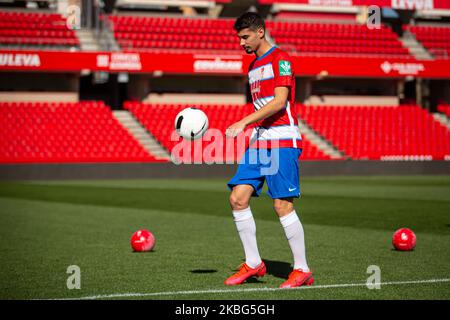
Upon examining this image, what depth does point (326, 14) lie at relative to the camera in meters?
45.3

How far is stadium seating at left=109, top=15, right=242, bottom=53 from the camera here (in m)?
35.6

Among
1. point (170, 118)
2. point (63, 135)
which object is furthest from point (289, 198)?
point (170, 118)

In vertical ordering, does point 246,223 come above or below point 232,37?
below

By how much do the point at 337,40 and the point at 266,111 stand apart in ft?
108

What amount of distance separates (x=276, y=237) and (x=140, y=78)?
83.9ft

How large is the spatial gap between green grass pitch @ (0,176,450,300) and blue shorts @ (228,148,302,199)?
0.87 m

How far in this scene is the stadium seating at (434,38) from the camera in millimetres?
38844

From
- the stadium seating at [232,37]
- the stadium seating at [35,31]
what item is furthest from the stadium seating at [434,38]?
the stadium seating at [35,31]

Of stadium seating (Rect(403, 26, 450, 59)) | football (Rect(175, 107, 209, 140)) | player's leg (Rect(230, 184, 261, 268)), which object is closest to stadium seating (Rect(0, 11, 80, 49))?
stadium seating (Rect(403, 26, 450, 59))

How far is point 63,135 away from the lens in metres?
31.1

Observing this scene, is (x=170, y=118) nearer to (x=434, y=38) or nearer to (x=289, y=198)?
(x=434, y=38)

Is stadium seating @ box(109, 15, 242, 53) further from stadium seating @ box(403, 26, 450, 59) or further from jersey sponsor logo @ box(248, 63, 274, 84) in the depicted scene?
jersey sponsor logo @ box(248, 63, 274, 84)
